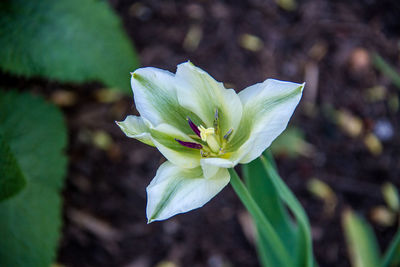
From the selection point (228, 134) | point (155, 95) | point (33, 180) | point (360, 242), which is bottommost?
point (360, 242)

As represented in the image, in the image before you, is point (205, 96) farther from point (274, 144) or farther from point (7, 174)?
point (274, 144)

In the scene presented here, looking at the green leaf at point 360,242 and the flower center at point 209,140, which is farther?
the green leaf at point 360,242

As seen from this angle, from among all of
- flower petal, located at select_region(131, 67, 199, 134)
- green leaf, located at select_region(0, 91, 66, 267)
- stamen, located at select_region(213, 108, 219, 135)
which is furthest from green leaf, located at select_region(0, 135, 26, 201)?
stamen, located at select_region(213, 108, 219, 135)

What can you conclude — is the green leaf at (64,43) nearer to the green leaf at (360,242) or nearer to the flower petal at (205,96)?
the flower petal at (205,96)

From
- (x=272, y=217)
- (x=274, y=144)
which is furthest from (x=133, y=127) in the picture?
(x=274, y=144)

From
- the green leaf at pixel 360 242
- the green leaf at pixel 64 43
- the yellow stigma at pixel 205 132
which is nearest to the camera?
the yellow stigma at pixel 205 132

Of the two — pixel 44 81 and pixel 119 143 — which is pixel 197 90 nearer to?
pixel 119 143

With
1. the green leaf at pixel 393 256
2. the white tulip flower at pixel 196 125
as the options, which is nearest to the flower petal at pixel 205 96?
the white tulip flower at pixel 196 125
